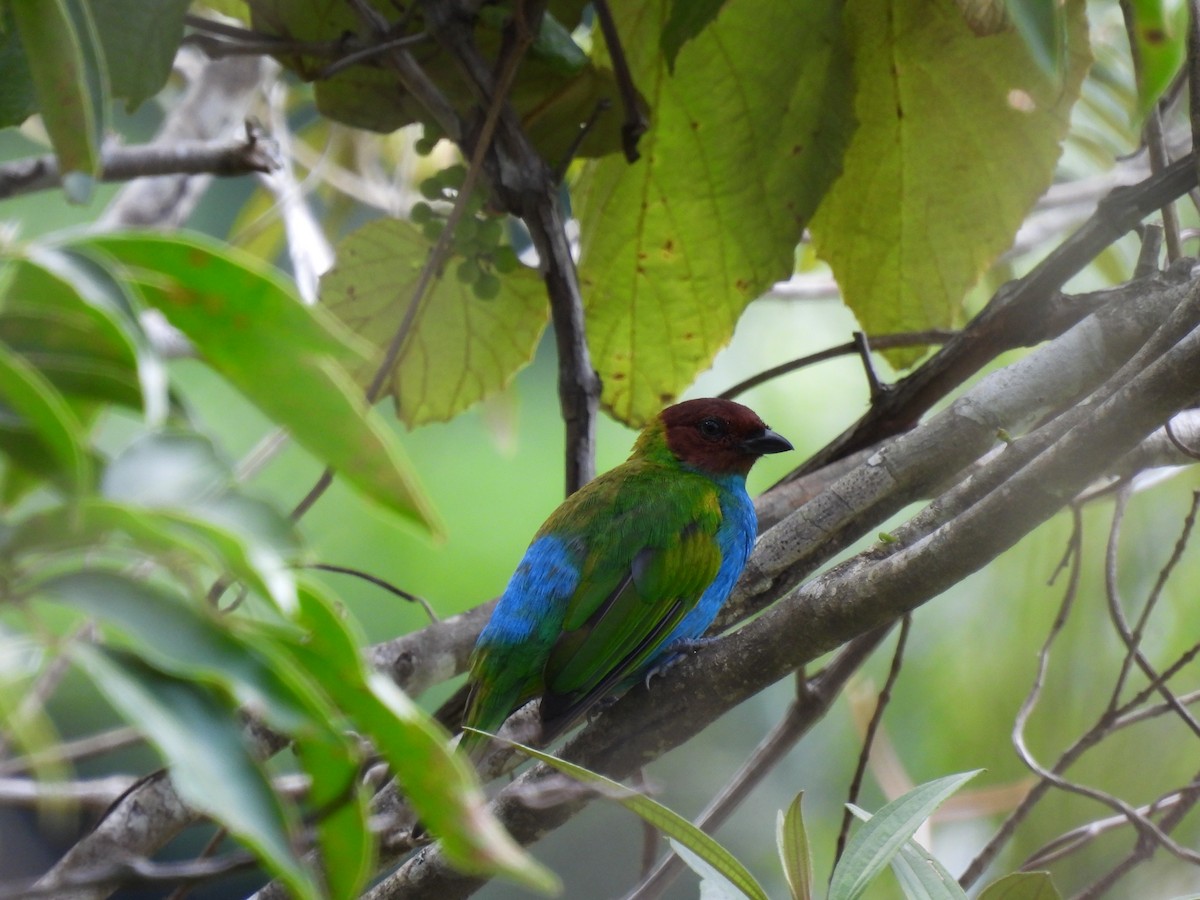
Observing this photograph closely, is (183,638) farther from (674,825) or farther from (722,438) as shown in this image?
(722,438)

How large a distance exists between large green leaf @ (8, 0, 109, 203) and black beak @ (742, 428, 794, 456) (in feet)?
8.45

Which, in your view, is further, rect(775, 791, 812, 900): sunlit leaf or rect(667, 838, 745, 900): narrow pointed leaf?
rect(775, 791, 812, 900): sunlit leaf

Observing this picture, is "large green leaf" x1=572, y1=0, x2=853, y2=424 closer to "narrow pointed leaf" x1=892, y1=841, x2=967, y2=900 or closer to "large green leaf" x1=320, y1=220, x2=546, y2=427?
"large green leaf" x1=320, y1=220, x2=546, y2=427

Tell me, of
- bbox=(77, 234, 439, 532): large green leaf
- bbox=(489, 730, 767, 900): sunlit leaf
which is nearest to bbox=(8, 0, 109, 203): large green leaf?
bbox=(77, 234, 439, 532): large green leaf

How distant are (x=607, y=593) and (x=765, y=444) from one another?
3.05ft

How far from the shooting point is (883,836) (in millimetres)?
1604

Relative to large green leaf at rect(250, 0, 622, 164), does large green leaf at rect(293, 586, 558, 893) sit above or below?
below

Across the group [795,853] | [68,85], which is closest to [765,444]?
[795,853]

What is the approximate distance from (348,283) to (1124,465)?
182 cm

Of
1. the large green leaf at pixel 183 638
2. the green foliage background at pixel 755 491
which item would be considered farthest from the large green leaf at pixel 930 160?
the large green leaf at pixel 183 638

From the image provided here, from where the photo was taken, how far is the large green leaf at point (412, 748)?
0.83 meters

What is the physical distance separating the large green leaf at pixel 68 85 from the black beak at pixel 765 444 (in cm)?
258

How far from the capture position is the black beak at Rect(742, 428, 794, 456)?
3.61 meters

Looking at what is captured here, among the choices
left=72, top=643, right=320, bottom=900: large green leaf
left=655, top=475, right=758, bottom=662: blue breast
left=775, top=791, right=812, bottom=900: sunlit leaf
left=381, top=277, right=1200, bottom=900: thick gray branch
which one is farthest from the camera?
left=655, top=475, right=758, bottom=662: blue breast
